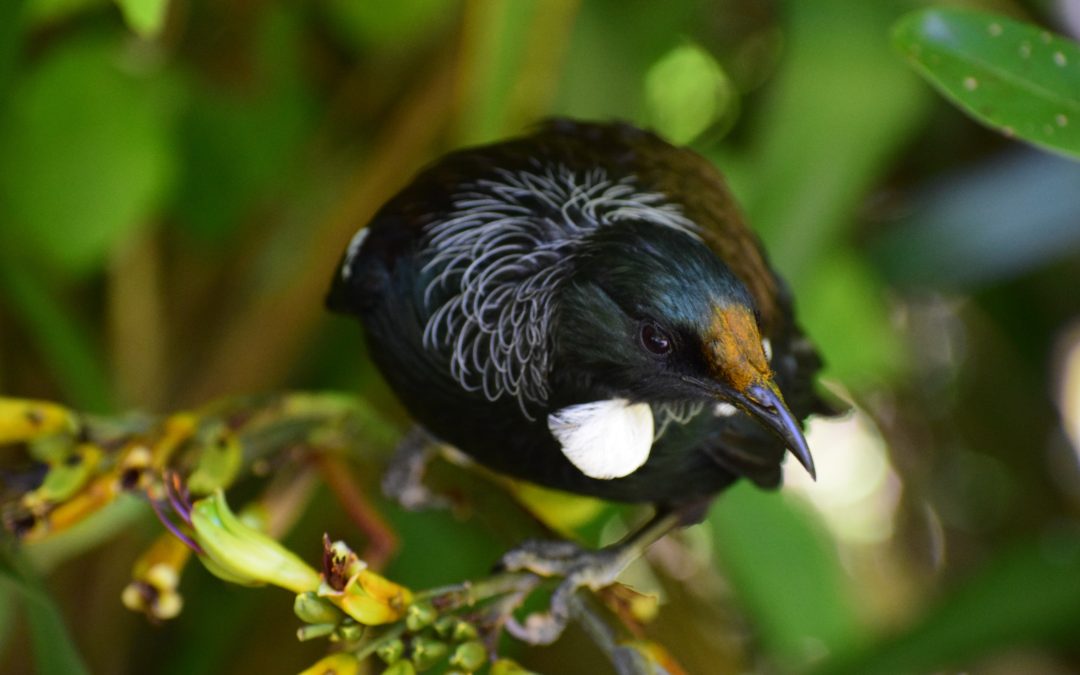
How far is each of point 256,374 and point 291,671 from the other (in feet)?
0.85

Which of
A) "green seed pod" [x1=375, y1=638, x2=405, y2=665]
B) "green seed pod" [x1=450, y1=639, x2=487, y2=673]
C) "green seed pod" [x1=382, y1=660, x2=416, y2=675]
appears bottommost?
"green seed pod" [x1=450, y1=639, x2=487, y2=673]

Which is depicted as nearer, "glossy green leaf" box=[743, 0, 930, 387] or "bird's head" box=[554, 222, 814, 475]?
"bird's head" box=[554, 222, 814, 475]

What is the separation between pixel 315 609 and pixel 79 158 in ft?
1.88

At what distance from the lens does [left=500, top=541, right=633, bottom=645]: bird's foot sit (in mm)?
671

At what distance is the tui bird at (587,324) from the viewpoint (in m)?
0.57

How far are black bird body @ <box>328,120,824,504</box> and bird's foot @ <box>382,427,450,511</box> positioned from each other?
104mm

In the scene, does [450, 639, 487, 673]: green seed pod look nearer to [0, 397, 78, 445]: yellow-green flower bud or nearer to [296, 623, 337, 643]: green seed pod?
[296, 623, 337, 643]: green seed pod

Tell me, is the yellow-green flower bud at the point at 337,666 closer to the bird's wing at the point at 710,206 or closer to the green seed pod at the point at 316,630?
the green seed pod at the point at 316,630

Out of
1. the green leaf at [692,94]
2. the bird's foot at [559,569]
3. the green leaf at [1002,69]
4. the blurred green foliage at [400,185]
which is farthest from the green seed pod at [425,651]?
the green leaf at [692,94]

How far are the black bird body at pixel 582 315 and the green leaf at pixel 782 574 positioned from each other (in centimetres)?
26

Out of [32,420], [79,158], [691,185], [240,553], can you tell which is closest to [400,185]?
[79,158]

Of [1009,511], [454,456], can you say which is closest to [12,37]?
[454,456]

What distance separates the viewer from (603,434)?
0.63 m

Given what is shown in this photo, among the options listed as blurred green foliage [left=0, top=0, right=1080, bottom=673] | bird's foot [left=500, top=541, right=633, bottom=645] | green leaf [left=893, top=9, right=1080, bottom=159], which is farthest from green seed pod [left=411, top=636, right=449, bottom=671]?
green leaf [left=893, top=9, right=1080, bottom=159]
